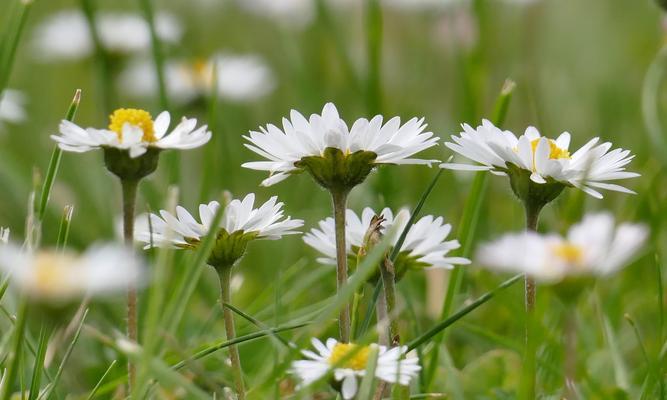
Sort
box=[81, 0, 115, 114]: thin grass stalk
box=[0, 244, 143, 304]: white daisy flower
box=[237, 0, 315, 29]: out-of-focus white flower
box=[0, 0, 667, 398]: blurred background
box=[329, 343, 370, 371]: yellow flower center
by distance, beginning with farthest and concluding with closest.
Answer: box=[237, 0, 315, 29]: out-of-focus white flower, box=[81, 0, 115, 114]: thin grass stalk, box=[0, 0, 667, 398]: blurred background, box=[329, 343, 370, 371]: yellow flower center, box=[0, 244, 143, 304]: white daisy flower

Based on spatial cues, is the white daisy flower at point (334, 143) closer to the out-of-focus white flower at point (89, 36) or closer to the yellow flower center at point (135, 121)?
the yellow flower center at point (135, 121)

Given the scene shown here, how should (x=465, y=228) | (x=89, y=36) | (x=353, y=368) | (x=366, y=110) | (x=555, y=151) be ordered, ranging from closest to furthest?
(x=353, y=368)
(x=555, y=151)
(x=465, y=228)
(x=366, y=110)
(x=89, y=36)

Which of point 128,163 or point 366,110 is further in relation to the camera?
point 366,110

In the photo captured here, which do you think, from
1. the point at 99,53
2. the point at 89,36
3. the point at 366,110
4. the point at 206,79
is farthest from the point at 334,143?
the point at 206,79

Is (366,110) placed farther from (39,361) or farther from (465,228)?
(39,361)

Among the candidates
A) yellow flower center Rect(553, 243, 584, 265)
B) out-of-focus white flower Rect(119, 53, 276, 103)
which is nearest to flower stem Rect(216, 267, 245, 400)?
yellow flower center Rect(553, 243, 584, 265)

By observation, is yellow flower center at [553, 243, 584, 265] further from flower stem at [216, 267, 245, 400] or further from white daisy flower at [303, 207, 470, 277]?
flower stem at [216, 267, 245, 400]

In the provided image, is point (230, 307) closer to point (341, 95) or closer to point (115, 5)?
point (341, 95)
